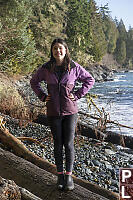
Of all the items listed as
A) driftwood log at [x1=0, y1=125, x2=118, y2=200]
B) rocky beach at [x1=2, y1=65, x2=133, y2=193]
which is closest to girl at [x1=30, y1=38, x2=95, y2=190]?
driftwood log at [x1=0, y1=125, x2=118, y2=200]

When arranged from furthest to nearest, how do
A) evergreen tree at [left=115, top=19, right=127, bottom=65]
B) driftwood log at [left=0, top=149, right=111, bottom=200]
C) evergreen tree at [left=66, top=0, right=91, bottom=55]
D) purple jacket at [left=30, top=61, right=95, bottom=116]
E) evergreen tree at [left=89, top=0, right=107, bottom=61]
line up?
evergreen tree at [left=115, top=19, right=127, bottom=65], evergreen tree at [left=89, top=0, right=107, bottom=61], evergreen tree at [left=66, top=0, right=91, bottom=55], purple jacket at [left=30, top=61, right=95, bottom=116], driftwood log at [left=0, top=149, right=111, bottom=200]

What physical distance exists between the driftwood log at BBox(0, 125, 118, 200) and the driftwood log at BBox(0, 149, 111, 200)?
0.66 ft

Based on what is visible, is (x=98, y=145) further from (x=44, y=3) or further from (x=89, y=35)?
(x=89, y=35)

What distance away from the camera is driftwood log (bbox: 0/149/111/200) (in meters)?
2.18

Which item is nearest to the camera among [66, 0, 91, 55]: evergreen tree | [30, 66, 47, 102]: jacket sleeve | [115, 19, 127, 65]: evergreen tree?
[30, 66, 47, 102]: jacket sleeve

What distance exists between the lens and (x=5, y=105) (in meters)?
6.27

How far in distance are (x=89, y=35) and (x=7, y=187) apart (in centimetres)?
3030

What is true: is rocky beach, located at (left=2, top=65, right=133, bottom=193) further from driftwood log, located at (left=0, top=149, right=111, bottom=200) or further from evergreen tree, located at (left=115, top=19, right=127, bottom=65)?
evergreen tree, located at (left=115, top=19, right=127, bottom=65)

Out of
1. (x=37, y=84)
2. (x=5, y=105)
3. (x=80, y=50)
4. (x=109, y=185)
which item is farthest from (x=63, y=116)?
(x=80, y=50)

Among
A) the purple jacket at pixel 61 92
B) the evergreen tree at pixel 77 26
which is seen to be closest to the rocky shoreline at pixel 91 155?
the purple jacket at pixel 61 92

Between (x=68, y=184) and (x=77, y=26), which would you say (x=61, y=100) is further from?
(x=77, y=26)

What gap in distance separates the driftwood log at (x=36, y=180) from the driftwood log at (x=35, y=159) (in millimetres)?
200

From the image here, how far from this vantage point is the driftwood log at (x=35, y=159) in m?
2.50

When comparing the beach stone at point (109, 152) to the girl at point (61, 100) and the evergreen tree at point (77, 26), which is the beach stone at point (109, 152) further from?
the evergreen tree at point (77, 26)
